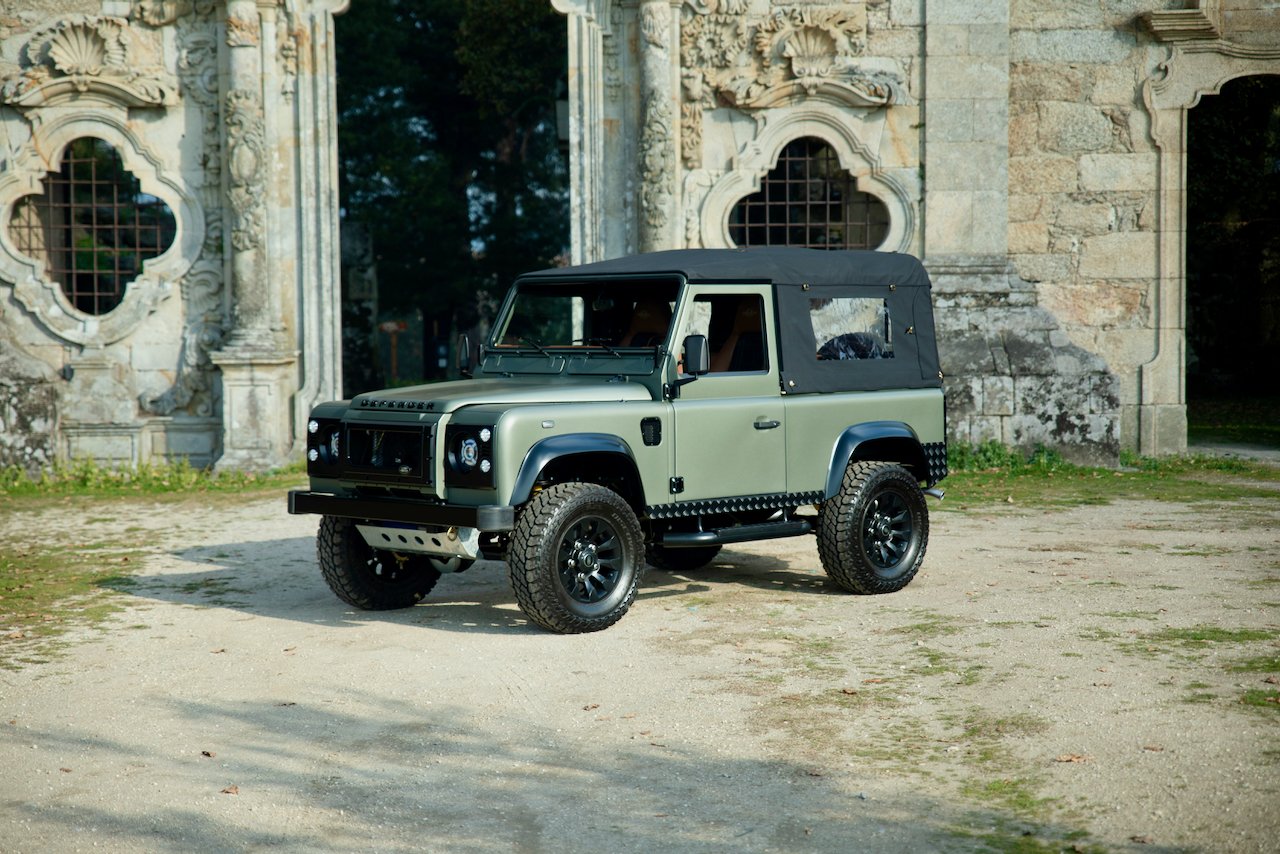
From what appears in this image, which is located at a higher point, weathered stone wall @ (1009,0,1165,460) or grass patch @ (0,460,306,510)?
weathered stone wall @ (1009,0,1165,460)

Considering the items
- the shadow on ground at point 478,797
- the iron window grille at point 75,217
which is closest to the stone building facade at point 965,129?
the iron window grille at point 75,217

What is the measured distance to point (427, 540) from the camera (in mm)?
7348

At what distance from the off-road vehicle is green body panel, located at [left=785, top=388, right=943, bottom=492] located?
0.01 meters

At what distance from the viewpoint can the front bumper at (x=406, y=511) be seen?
6988mm

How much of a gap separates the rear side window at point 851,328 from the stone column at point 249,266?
27.0 ft

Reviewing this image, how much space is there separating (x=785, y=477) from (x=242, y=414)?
8678mm

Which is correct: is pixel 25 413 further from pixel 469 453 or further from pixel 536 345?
pixel 469 453

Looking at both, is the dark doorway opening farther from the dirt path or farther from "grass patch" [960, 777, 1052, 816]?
"grass patch" [960, 777, 1052, 816]

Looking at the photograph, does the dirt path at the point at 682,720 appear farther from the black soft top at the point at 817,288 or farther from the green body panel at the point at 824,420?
the black soft top at the point at 817,288

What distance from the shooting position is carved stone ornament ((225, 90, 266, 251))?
50.3ft

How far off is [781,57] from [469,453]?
986cm

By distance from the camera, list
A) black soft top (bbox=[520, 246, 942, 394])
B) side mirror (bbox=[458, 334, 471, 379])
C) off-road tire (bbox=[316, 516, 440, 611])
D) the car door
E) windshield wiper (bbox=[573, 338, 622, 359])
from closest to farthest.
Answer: the car door
off-road tire (bbox=[316, 516, 440, 611])
windshield wiper (bbox=[573, 338, 622, 359])
black soft top (bbox=[520, 246, 942, 394])
side mirror (bbox=[458, 334, 471, 379])

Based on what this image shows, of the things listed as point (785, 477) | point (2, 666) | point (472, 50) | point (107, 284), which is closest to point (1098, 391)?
point (785, 477)

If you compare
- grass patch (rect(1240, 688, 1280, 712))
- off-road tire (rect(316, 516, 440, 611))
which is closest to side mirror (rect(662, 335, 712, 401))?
off-road tire (rect(316, 516, 440, 611))
